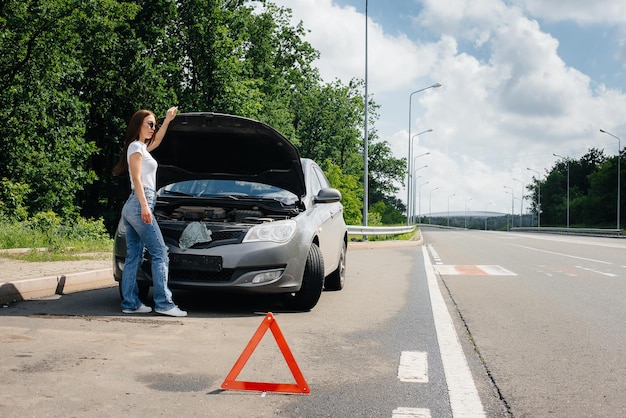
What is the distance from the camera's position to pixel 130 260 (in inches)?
267

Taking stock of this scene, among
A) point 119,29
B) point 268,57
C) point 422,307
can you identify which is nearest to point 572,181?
point 268,57

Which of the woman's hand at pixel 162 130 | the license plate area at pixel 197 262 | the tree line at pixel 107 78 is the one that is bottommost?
the license plate area at pixel 197 262

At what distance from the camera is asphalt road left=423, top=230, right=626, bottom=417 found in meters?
3.98

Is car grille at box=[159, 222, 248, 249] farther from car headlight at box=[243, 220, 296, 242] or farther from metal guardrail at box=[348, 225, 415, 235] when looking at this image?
metal guardrail at box=[348, 225, 415, 235]

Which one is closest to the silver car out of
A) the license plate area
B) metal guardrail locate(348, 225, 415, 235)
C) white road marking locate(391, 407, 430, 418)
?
the license plate area

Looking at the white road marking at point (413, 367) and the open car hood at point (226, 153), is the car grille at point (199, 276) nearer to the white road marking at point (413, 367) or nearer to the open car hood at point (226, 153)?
the open car hood at point (226, 153)

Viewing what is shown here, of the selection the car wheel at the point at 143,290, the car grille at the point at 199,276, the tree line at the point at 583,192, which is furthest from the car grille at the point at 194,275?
the tree line at the point at 583,192

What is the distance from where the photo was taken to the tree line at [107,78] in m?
25.0

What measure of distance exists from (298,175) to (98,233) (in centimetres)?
1681

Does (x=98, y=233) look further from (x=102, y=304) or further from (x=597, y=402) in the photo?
(x=597, y=402)

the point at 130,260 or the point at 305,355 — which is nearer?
the point at 305,355

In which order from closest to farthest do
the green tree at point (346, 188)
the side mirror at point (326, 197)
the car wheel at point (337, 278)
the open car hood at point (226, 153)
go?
the open car hood at point (226, 153) < the side mirror at point (326, 197) < the car wheel at point (337, 278) < the green tree at point (346, 188)

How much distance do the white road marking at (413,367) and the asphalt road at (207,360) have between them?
3 cm

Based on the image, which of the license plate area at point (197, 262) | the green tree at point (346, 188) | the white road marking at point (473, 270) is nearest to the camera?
the license plate area at point (197, 262)
